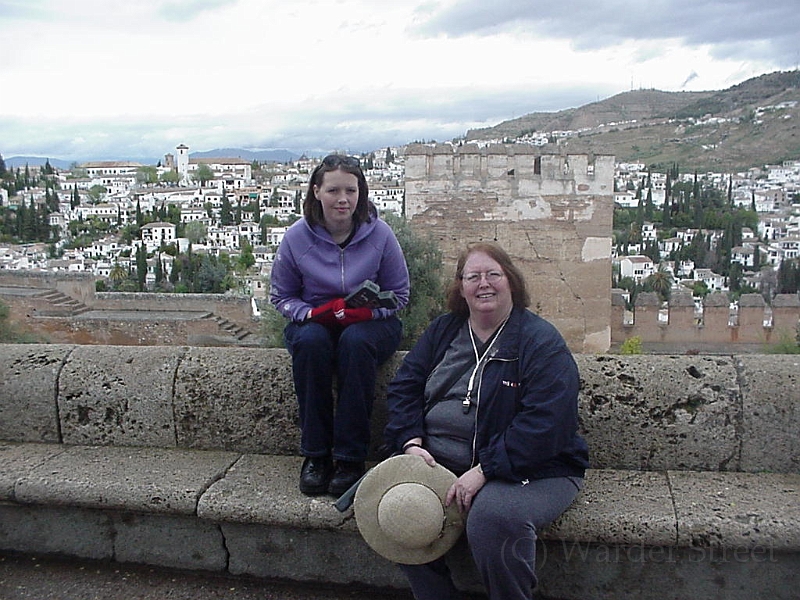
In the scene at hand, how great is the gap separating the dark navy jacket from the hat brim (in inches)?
5.6

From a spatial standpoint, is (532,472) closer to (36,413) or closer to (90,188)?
(36,413)

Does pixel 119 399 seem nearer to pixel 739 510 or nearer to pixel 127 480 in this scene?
pixel 127 480

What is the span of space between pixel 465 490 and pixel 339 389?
632mm

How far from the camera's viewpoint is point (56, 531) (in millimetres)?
2689

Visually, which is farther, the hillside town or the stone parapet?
the hillside town

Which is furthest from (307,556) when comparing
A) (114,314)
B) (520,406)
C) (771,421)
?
(114,314)

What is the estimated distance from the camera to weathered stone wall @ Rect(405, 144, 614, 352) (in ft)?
41.8

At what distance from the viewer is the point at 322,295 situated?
278cm

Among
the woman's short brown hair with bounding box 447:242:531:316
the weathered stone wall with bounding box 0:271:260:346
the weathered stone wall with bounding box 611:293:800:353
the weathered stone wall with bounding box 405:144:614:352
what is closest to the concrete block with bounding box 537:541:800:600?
the woman's short brown hair with bounding box 447:242:531:316

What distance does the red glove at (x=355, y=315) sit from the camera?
2.65 metres

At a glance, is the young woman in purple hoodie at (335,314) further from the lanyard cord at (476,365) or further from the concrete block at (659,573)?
the concrete block at (659,573)

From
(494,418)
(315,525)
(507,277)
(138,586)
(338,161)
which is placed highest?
(338,161)

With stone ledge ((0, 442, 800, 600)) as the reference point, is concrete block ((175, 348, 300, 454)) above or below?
above

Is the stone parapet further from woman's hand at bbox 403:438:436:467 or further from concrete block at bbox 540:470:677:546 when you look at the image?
woman's hand at bbox 403:438:436:467
